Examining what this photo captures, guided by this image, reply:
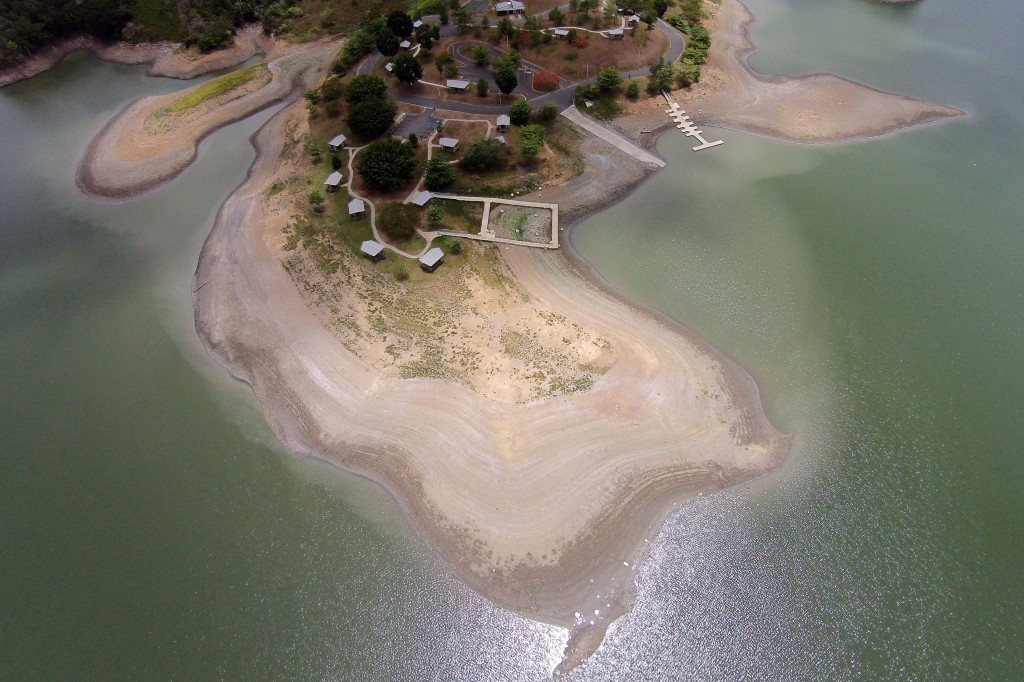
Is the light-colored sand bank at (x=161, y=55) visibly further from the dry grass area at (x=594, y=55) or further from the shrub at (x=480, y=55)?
the dry grass area at (x=594, y=55)

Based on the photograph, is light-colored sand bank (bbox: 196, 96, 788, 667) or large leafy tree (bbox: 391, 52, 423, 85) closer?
light-colored sand bank (bbox: 196, 96, 788, 667)

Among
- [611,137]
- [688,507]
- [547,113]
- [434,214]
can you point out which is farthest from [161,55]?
[688,507]

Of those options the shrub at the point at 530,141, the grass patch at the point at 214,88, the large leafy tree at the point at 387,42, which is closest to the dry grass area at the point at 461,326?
the shrub at the point at 530,141

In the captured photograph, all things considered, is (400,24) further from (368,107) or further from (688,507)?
(688,507)

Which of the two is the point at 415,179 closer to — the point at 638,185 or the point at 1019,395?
the point at 638,185

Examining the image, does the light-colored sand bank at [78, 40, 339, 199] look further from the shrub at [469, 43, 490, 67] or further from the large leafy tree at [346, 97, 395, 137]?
the shrub at [469, 43, 490, 67]

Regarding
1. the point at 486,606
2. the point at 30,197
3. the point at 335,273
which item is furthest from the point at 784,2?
the point at 30,197

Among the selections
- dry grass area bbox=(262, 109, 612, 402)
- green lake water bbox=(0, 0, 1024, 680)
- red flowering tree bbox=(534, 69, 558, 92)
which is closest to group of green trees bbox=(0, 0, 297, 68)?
green lake water bbox=(0, 0, 1024, 680)
